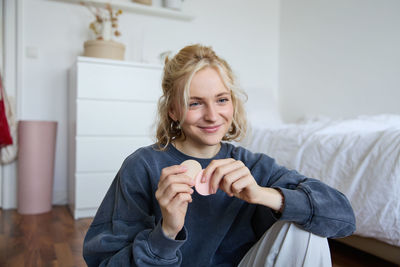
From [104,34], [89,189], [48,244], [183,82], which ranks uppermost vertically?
[104,34]

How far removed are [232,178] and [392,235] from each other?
3.10 feet

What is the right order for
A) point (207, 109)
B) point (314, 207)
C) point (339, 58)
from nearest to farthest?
point (314, 207) → point (207, 109) → point (339, 58)

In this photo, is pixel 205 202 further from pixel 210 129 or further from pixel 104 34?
pixel 104 34

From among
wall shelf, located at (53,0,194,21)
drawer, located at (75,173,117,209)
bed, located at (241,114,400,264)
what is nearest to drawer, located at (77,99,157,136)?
drawer, located at (75,173,117,209)

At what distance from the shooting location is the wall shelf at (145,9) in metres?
2.97

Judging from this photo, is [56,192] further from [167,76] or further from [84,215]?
[167,76]

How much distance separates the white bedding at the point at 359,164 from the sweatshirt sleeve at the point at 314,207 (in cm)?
58

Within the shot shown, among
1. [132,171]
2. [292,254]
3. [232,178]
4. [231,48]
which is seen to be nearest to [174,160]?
[132,171]

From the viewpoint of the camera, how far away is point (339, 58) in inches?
127

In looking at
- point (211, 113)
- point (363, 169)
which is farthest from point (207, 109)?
point (363, 169)

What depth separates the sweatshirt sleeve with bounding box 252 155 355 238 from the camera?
2.67 feet

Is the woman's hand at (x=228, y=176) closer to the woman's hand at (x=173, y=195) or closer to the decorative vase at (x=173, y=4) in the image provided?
the woman's hand at (x=173, y=195)

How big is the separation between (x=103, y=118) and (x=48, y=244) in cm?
97

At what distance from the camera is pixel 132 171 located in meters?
0.91
